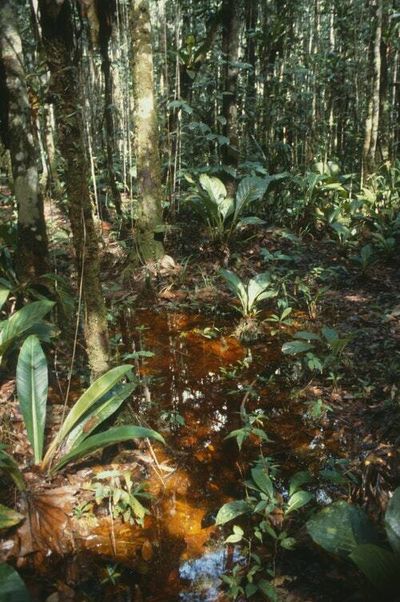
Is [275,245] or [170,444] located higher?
[275,245]

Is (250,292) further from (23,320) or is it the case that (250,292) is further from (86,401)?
(86,401)

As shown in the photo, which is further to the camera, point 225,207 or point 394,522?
point 225,207

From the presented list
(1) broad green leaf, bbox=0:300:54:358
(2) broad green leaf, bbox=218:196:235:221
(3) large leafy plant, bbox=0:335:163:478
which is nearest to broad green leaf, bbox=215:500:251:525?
(3) large leafy plant, bbox=0:335:163:478

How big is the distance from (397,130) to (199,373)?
1187cm

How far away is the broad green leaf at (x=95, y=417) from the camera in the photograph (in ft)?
8.14

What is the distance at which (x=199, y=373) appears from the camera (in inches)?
145

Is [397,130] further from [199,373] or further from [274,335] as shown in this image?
[199,373]

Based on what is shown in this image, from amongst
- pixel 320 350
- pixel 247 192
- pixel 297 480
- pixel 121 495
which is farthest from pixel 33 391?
pixel 247 192

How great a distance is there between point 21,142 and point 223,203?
2983 mm

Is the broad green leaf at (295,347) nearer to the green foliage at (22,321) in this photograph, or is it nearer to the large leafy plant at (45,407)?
the large leafy plant at (45,407)

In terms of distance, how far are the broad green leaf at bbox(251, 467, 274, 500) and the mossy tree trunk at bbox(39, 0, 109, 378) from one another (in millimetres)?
1114

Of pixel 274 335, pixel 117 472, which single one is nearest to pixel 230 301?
pixel 274 335

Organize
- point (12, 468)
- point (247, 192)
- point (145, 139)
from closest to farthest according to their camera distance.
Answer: point (12, 468) < point (145, 139) < point (247, 192)

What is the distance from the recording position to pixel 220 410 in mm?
3236
